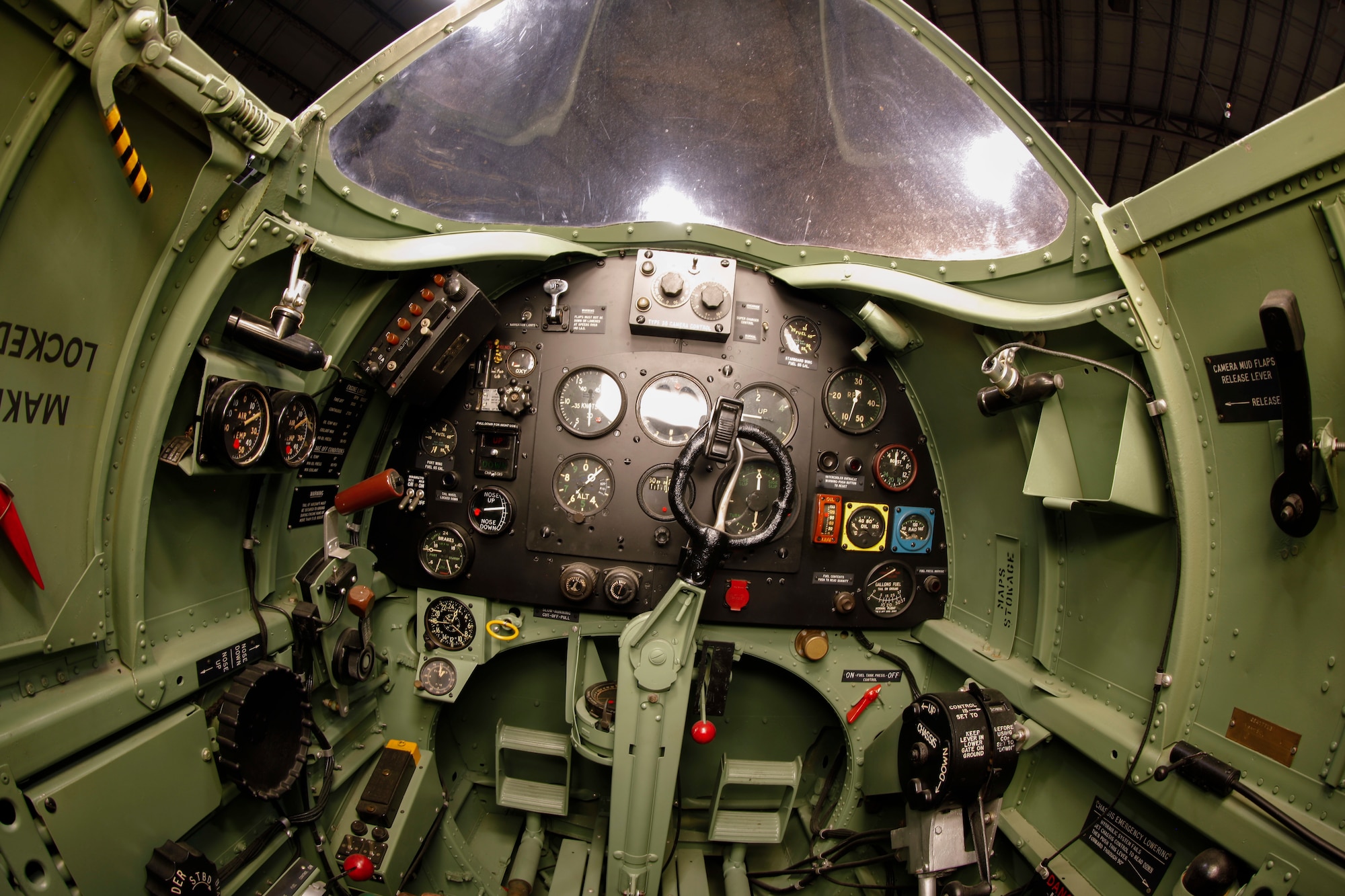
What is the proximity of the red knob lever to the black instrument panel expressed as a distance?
0.36 m

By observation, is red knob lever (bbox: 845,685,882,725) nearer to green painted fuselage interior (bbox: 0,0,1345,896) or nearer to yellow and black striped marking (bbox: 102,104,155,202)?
green painted fuselage interior (bbox: 0,0,1345,896)

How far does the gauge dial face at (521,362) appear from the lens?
2889 millimetres

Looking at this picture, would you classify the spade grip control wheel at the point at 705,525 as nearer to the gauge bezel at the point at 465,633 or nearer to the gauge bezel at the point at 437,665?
the gauge bezel at the point at 465,633

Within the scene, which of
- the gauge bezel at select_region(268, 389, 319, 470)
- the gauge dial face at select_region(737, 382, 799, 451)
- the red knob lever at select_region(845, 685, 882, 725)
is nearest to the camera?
the gauge bezel at select_region(268, 389, 319, 470)

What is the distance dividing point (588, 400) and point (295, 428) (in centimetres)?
119

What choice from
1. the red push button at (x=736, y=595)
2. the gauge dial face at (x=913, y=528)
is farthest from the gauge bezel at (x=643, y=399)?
the gauge dial face at (x=913, y=528)

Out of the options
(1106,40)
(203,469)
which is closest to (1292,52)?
(1106,40)

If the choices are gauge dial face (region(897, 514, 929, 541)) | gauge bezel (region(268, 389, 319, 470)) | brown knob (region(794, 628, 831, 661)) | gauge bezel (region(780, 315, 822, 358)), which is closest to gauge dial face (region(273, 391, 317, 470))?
gauge bezel (region(268, 389, 319, 470))

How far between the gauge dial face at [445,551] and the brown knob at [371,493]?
1.50 ft

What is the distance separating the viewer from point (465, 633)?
2.95 m

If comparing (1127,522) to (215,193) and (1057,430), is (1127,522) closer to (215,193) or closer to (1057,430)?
(1057,430)

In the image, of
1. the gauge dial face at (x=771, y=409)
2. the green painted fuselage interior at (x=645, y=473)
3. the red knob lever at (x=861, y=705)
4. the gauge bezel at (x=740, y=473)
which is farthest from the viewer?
the red knob lever at (x=861, y=705)

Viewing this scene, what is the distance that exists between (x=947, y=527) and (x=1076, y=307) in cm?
130

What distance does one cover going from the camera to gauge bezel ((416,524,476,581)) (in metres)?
2.84
